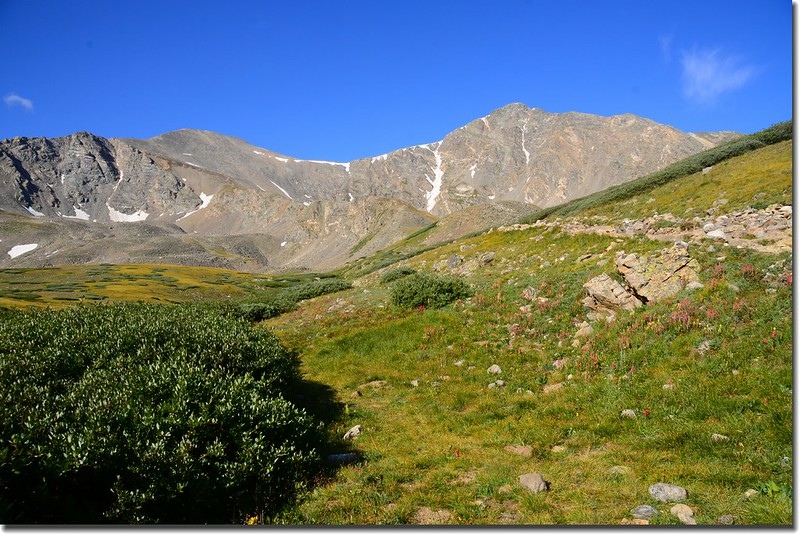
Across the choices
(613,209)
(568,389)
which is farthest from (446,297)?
(613,209)

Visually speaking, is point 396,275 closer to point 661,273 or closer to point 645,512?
point 661,273

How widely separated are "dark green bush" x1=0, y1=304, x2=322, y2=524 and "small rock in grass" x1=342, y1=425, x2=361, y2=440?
0.76 meters

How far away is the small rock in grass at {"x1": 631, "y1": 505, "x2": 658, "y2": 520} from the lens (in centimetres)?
686

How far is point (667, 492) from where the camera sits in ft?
23.7

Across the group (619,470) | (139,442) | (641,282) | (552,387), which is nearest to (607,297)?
(641,282)

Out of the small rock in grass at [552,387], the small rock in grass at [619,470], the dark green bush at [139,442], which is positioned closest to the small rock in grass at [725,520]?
the small rock in grass at [619,470]

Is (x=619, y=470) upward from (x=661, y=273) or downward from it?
downward

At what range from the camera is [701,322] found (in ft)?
40.1

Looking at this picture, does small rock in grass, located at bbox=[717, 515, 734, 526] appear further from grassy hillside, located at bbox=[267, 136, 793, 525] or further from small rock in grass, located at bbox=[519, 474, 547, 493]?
small rock in grass, located at bbox=[519, 474, 547, 493]

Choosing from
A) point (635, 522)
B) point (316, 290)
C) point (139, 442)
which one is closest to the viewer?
point (635, 522)

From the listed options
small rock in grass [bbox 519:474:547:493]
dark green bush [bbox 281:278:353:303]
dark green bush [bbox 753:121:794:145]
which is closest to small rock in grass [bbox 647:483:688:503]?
small rock in grass [bbox 519:474:547:493]

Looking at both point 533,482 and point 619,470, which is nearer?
point 533,482

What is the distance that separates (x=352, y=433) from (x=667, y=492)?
736 cm

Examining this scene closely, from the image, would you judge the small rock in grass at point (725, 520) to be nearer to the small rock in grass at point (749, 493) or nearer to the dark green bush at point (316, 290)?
the small rock in grass at point (749, 493)
